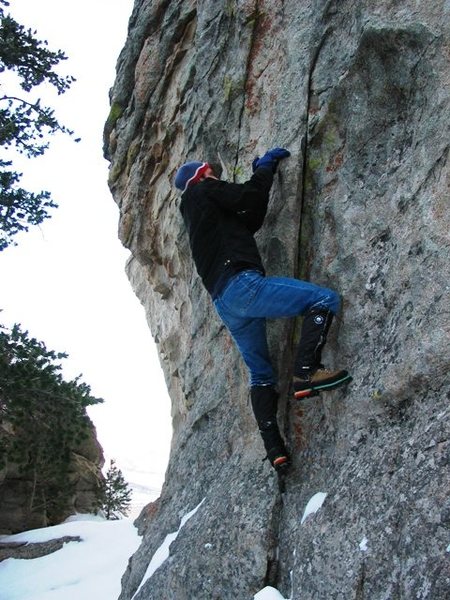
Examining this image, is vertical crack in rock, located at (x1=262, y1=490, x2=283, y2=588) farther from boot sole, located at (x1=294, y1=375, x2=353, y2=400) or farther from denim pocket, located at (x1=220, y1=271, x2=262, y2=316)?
denim pocket, located at (x1=220, y1=271, x2=262, y2=316)

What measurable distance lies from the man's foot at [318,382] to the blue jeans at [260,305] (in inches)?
25.7

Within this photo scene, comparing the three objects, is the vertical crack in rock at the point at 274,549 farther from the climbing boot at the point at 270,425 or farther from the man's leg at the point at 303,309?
the man's leg at the point at 303,309

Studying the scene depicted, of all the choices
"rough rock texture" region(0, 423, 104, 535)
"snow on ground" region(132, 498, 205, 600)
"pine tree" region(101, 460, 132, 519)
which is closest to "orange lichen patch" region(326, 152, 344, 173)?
"snow on ground" region(132, 498, 205, 600)

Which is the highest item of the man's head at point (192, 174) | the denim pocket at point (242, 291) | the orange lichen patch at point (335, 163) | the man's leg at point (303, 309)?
the man's head at point (192, 174)

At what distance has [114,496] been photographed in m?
25.7

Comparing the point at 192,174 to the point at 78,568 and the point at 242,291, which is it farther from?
the point at 78,568

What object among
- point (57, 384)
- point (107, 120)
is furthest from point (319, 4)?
point (57, 384)

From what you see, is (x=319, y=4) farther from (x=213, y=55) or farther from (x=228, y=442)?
(x=228, y=442)

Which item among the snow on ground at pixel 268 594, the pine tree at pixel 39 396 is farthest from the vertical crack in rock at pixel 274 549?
the pine tree at pixel 39 396

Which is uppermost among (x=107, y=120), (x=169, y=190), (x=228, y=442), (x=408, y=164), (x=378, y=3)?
(x=107, y=120)

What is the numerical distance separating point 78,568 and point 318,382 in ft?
30.3

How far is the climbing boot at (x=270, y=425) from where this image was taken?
578 cm

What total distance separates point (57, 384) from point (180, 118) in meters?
7.96

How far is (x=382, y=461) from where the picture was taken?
4801 millimetres
